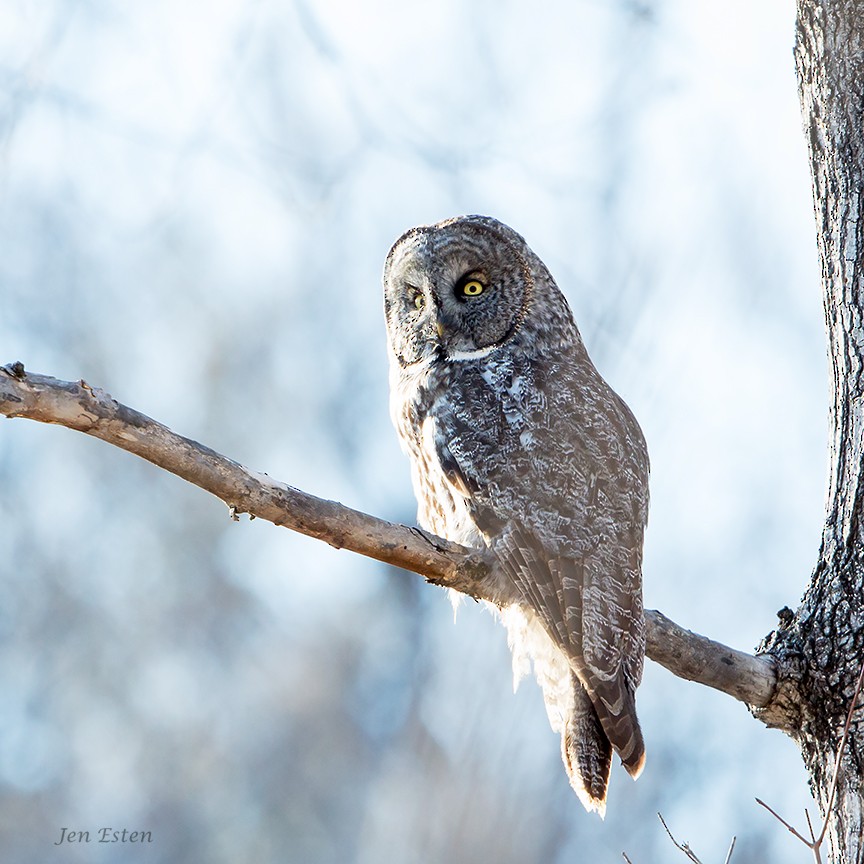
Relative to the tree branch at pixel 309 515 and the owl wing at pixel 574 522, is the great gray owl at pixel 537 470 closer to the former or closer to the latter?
the owl wing at pixel 574 522

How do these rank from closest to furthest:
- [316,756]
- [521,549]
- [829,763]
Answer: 1. [829,763]
2. [521,549]
3. [316,756]

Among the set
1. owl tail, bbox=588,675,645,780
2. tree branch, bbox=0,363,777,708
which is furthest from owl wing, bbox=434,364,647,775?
tree branch, bbox=0,363,777,708

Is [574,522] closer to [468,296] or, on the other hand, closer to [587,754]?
[587,754]

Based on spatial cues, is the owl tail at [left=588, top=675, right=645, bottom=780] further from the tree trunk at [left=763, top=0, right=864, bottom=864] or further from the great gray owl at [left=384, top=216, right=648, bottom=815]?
the tree trunk at [left=763, top=0, right=864, bottom=864]

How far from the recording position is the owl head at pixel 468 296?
4262mm

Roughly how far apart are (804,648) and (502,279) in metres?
1.89

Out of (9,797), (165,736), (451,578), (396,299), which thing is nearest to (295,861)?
(165,736)

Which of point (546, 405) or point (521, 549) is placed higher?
point (546, 405)

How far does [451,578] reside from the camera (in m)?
3.21

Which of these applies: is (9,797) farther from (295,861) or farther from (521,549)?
(521,549)

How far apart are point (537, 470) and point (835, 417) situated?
0.90 metres

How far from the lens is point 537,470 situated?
364 centimetres

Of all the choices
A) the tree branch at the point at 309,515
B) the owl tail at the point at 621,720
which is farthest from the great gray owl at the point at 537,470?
the tree branch at the point at 309,515

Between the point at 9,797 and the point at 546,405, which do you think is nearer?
the point at 546,405
